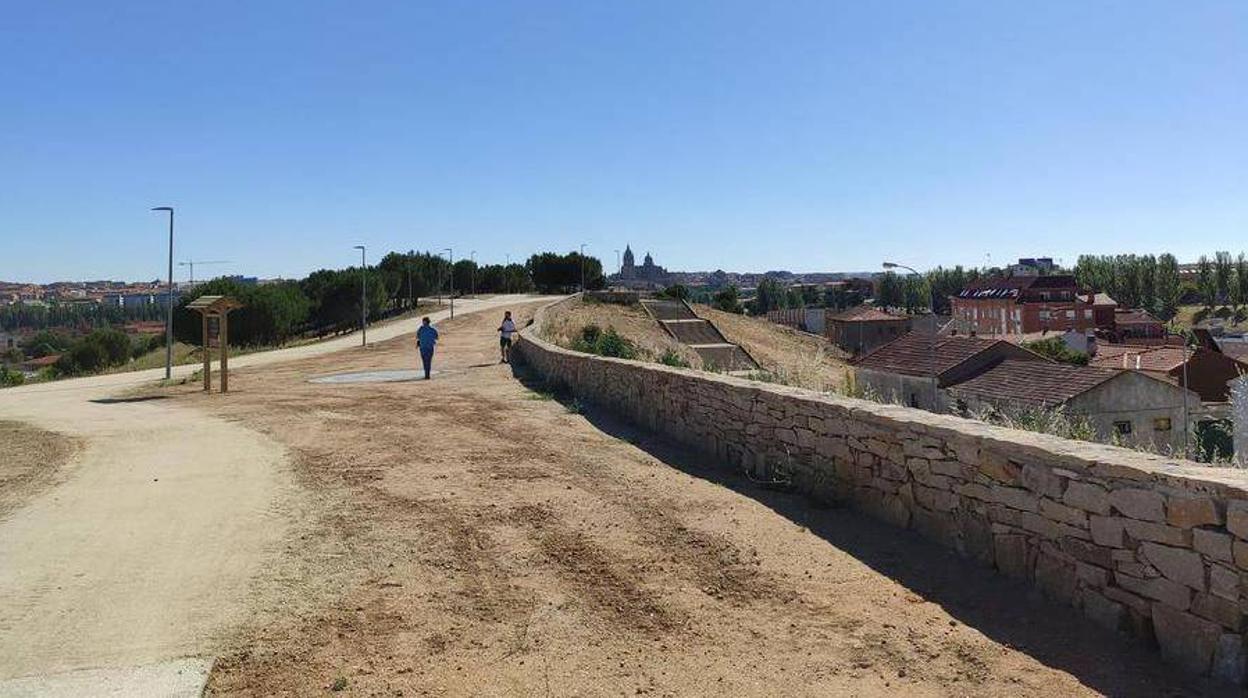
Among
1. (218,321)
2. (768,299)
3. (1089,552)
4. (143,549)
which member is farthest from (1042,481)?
(768,299)

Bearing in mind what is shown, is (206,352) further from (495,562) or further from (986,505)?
(986,505)

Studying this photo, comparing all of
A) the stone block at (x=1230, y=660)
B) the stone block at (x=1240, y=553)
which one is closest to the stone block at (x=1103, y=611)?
the stone block at (x=1230, y=660)

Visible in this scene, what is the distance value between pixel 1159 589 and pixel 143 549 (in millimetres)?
6349

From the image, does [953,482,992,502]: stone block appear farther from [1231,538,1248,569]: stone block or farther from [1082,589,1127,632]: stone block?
[1231,538,1248,569]: stone block

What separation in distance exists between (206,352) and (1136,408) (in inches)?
1021

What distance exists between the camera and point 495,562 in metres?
6.06

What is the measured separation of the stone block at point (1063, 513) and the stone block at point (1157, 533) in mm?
268

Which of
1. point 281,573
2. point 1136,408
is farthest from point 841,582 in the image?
point 1136,408

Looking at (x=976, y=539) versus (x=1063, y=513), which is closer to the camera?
(x=1063, y=513)

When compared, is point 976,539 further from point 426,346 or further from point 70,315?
point 70,315

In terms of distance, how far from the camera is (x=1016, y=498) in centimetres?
538

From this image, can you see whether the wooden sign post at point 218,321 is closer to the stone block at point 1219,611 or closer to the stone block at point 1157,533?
the stone block at point 1157,533

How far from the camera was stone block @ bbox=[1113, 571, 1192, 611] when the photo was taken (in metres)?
4.30

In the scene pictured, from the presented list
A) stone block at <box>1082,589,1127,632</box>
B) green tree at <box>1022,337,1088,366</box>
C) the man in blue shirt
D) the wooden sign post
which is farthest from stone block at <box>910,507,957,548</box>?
green tree at <box>1022,337,1088,366</box>
